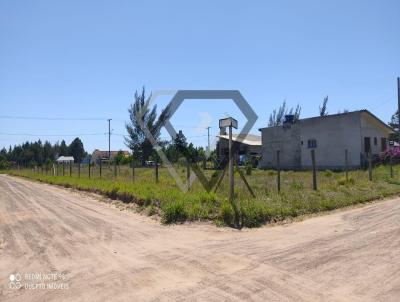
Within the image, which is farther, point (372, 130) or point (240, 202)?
point (372, 130)

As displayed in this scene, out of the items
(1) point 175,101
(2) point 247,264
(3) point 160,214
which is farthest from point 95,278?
(1) point 175,101

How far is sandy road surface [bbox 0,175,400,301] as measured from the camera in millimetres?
5055

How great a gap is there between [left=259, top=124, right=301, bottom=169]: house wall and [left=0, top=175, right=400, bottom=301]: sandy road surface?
27.5 meters

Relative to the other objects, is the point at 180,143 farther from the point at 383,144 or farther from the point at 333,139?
the point at 383,144

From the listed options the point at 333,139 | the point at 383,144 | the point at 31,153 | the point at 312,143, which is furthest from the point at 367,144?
the point at 31,153

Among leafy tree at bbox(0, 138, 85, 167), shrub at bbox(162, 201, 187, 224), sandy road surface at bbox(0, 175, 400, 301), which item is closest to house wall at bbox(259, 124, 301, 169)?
sandy road surface at bbox(0, 175, 400, 301)

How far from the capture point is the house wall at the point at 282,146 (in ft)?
125

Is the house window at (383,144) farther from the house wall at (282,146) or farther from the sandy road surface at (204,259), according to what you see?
the sandy road surface at (204,259)

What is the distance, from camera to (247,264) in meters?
6.25

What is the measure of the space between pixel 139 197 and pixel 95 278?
7393mm

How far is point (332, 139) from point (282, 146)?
22.1 feet

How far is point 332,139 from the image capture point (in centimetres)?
3328

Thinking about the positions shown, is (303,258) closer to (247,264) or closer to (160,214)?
(247,264)

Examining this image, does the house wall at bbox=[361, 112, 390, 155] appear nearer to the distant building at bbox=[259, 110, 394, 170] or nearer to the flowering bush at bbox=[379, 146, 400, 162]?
the distant building at bbox=[259, 110, 394, 170]
